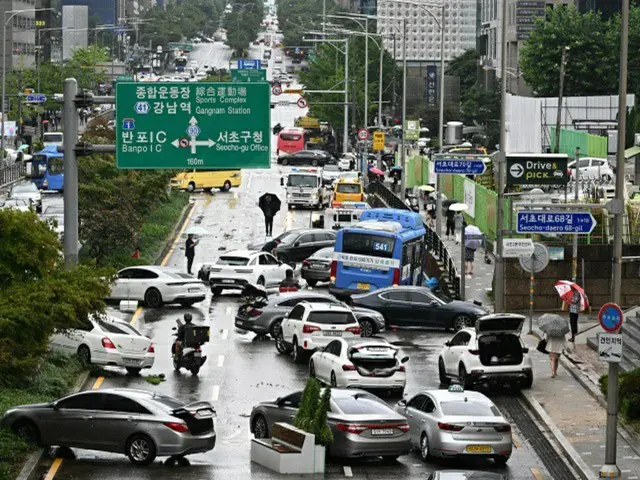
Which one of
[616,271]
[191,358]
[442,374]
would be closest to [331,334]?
[442,374]

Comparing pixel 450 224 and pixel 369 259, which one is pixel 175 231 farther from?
pixel 369 259

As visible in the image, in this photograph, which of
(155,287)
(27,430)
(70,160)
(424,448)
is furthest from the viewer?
(155,287)

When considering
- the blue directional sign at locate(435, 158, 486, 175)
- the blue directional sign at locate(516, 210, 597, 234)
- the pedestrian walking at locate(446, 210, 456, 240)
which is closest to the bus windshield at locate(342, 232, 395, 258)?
the blue directional sign at locate(435, 158, 486, 175)

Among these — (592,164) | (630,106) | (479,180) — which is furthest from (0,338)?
(630,106)

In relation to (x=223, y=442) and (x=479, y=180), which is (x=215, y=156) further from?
(x=479, y=180)

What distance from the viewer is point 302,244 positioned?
2344 inches

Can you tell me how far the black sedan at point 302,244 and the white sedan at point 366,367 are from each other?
81.9 feet

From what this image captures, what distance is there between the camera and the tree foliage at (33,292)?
3058 centimetres

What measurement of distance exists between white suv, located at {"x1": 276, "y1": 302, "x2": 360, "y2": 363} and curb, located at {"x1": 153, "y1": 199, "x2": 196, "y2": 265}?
19307 mm

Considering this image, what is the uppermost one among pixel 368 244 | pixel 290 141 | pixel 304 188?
pixel 290 141

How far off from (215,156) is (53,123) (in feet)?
372

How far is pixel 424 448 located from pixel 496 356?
7637 mm

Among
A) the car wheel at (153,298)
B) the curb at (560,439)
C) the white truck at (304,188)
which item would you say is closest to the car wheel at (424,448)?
the curb at (560,439)

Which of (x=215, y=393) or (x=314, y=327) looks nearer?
(x=215, y=393)
